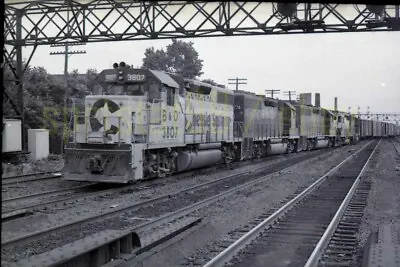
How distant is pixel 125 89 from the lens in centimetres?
1356

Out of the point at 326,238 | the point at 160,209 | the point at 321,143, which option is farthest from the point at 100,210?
the point at 321,143

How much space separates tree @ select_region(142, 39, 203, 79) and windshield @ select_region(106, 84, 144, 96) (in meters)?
29.8

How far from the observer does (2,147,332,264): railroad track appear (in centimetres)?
714

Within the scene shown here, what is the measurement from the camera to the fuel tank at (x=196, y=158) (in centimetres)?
1566

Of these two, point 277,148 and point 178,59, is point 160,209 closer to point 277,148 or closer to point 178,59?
point 277,148

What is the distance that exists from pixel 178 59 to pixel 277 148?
66.6 ft

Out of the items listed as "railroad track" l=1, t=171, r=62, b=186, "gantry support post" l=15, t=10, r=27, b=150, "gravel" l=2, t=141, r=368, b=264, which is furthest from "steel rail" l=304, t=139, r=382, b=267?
"gantry support post" l=15, t=10, r=27, b=150

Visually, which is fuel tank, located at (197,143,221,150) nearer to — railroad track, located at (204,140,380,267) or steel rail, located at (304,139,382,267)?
railroad track, located at (204,140,380,267)

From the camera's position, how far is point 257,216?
942 centimetres

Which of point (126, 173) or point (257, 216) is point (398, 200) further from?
point (126, 173)

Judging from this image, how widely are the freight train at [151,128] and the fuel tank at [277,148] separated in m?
4.20

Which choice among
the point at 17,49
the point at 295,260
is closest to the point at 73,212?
the point at 295,260

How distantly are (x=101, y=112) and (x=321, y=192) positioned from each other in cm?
663

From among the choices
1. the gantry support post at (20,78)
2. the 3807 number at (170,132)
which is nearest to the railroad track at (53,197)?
the 3807 number at (170,132)
